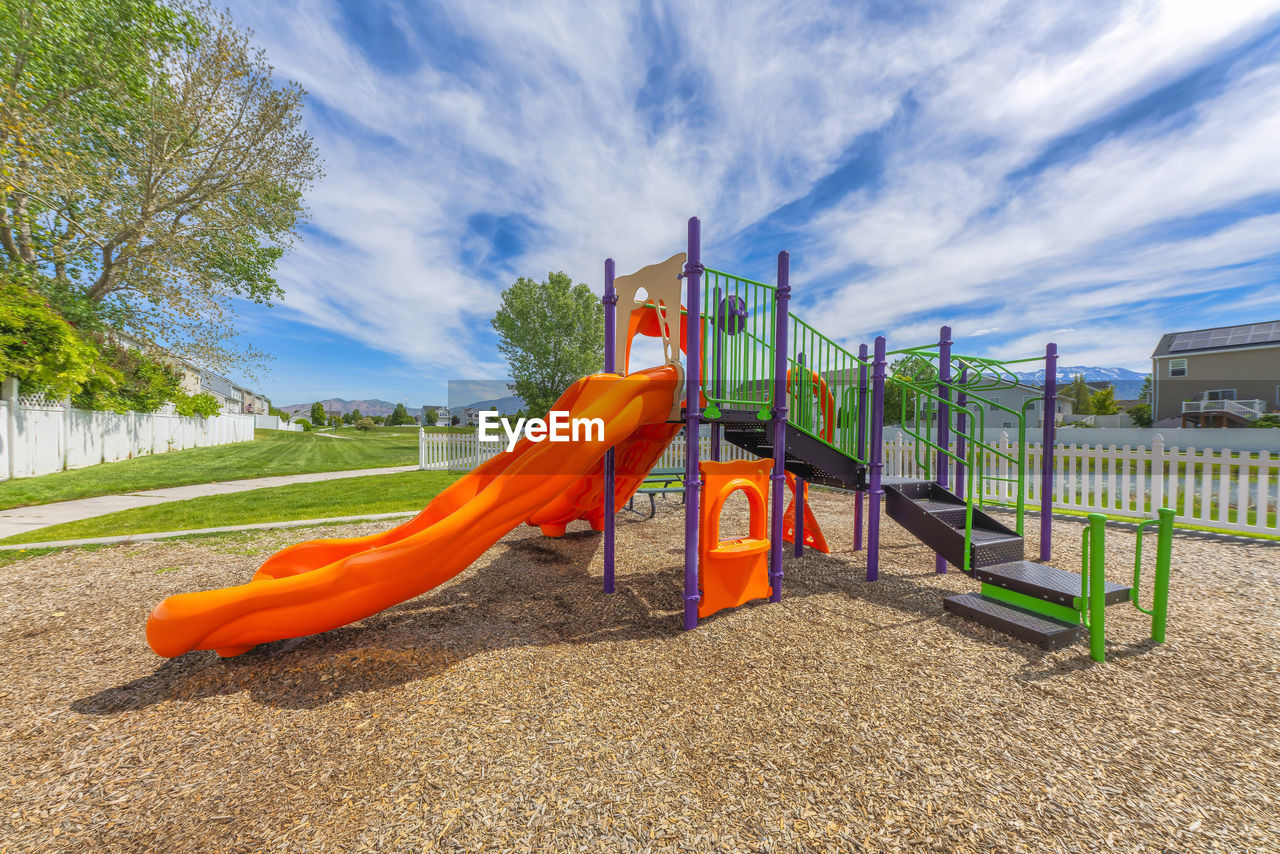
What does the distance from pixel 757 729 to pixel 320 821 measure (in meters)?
2.08

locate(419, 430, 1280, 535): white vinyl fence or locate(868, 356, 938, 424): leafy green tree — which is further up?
locate(868, 356, 938, 424): leafy green tree

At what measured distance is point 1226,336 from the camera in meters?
30.9

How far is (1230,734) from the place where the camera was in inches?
99.4

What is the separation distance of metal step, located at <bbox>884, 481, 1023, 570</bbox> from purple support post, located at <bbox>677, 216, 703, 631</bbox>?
2.48 metres

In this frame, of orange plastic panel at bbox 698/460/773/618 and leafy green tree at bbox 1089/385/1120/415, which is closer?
orange plastic panel at bbox 698/460/773/618

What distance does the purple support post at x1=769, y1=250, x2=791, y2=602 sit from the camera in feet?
14.4

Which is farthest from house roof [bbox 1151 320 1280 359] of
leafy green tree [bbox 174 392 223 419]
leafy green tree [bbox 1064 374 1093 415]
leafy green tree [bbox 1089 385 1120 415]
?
leafy green tree [bbox 174 392 223 419]

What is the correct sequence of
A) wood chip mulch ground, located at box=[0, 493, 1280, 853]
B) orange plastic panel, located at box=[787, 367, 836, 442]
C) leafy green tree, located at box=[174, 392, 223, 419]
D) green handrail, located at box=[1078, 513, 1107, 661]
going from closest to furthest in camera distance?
wood chip mulch ground, located at box=[0, 493, 1280, 853] < green handrail, located at box=[1078, 513, 1107, 661] < orange plastic panel, located at box=[787, 367, 836, 442] < leafy green tree, located at box=[174, 392, 223, 419]

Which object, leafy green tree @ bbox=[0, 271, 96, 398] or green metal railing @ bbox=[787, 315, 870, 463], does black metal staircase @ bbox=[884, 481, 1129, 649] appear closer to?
green metal railing @ bbox=[787, 315, 870, 463]

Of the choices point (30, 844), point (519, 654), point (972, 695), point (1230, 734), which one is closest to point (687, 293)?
point (519, 654)

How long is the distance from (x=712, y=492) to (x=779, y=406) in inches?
42.4

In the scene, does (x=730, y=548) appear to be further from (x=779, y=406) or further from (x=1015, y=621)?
(x=1015, y=621)

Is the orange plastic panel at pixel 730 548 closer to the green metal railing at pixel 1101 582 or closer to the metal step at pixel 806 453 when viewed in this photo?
the metal step at pixel 806 453

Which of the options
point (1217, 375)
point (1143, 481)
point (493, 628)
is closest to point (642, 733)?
point (493, 628)
